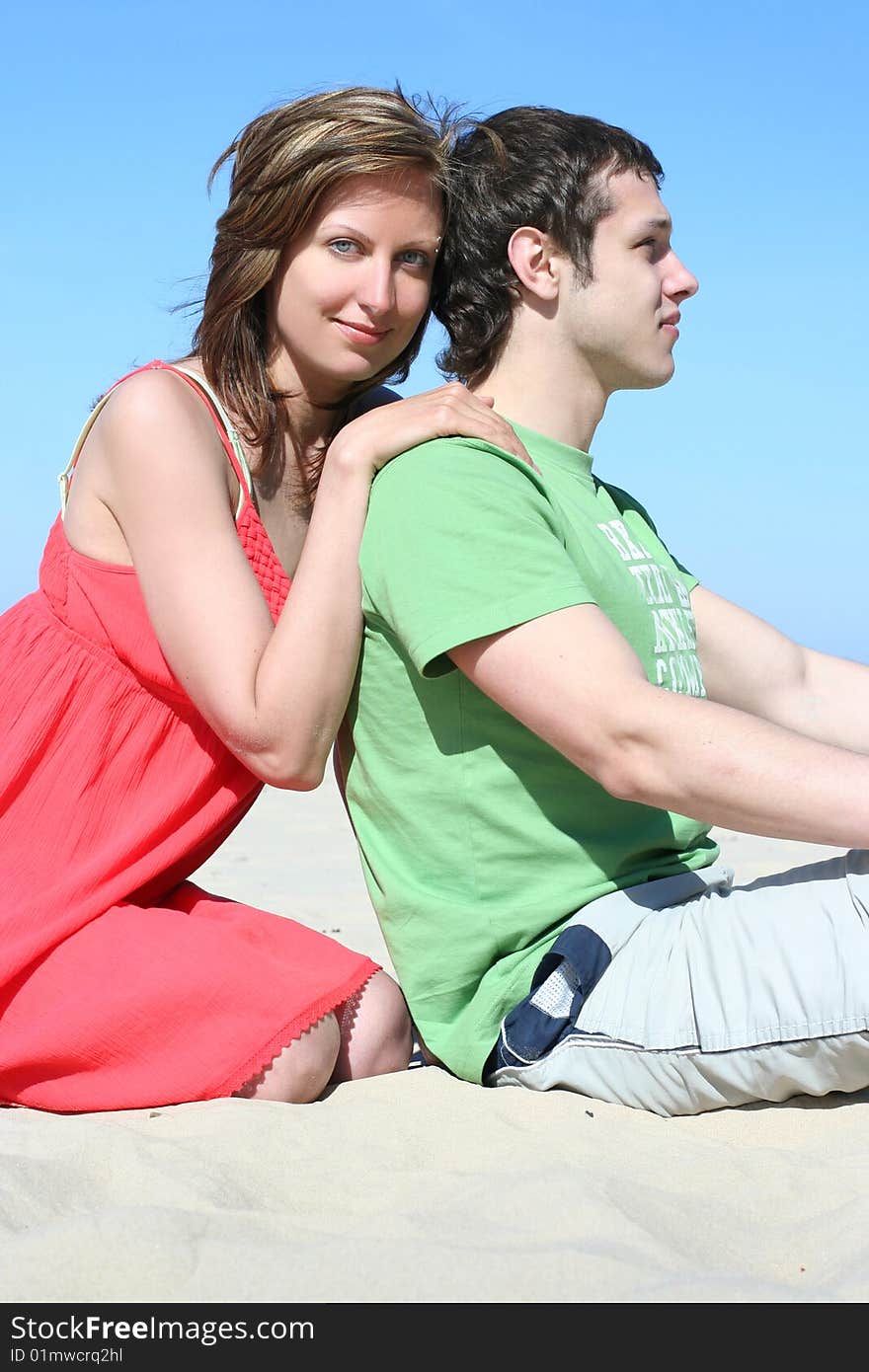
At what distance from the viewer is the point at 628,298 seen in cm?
306

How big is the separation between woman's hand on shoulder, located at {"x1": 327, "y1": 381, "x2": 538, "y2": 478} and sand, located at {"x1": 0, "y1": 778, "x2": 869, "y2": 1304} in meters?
1.24

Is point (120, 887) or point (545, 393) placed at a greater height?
point (545, 393)

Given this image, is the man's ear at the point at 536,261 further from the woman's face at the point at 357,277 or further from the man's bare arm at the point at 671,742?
the man's bare arm at the point at 671,742

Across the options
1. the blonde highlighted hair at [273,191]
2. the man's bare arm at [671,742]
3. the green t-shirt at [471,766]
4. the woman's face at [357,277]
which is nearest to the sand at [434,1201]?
the green t-shirt at [471,766]

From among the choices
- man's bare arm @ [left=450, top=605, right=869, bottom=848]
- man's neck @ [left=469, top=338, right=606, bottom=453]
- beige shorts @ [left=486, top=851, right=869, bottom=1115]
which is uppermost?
man's neck @ [left=469, top=338, right=606, bottom=453]

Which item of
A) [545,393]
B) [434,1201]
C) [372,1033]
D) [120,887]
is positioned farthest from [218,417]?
[434,1201]

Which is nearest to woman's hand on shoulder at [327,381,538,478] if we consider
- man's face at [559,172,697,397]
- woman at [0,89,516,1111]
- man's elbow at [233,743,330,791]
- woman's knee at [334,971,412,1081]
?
woman at [0,89,516,1111]

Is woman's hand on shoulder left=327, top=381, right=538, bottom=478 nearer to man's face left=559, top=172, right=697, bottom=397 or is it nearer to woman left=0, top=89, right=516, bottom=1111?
woman left=0, top=89, right=516, bottom=1111

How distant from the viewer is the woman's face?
3.10 m

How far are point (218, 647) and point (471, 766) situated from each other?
0.56m

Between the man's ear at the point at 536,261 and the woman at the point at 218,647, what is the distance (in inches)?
9.0

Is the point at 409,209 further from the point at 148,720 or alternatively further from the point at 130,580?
the point at 148,720

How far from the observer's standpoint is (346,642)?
2.73 metres

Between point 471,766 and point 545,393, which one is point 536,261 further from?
point 471,766
